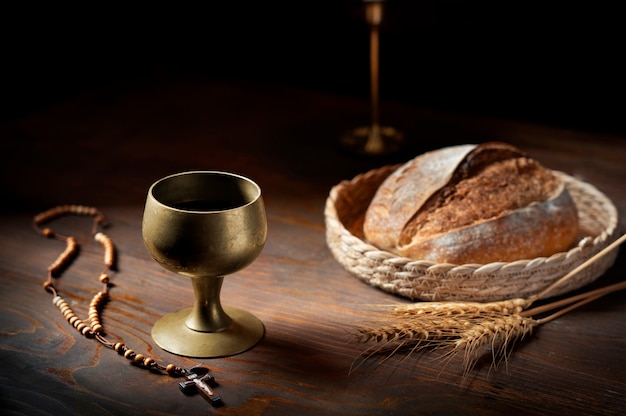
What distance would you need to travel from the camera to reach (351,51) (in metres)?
3.05

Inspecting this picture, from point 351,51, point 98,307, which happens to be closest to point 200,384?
point 98,307

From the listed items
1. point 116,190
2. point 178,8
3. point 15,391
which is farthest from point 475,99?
point 15,391

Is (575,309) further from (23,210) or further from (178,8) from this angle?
(178,8)

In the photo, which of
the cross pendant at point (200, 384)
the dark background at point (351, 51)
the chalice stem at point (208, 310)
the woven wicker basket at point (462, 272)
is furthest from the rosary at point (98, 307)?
the dark background at point (351, 51)

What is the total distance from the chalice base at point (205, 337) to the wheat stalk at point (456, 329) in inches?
7.1

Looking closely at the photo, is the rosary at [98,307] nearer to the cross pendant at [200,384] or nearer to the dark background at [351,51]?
the cross pendant at [200,384]

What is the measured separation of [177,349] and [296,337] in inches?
7.7

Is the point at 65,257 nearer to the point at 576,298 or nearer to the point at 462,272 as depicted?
the point at 462,272

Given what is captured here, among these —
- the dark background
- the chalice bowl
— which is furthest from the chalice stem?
the dark background

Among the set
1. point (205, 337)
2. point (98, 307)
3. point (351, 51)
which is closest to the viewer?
point (205, 337)

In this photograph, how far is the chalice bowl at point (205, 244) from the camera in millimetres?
1129

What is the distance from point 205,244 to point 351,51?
206cm

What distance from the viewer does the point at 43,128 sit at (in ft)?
7.55

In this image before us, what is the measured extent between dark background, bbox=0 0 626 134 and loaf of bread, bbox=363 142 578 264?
1373 mm
